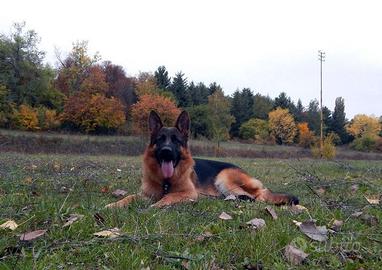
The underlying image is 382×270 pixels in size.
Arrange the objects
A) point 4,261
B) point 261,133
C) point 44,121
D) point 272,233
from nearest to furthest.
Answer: point 4,261, point 272,233, point 44,121, point 261,133

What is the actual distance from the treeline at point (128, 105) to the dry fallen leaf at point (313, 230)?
36.6 metres

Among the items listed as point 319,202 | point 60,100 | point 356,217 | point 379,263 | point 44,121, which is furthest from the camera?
point 60,100

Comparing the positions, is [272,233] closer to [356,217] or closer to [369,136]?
[356,217]

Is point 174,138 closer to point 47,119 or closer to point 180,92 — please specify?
point 47,119

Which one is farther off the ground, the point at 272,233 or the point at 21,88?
the point at 21,88

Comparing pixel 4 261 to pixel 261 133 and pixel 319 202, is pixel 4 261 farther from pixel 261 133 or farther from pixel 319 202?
pixel 261 133

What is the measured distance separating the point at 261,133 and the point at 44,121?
35923 mm

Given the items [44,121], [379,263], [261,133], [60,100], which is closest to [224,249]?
[379,263]

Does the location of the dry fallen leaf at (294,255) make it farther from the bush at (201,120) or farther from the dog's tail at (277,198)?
the bush at (201,120)

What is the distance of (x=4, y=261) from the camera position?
2346mm

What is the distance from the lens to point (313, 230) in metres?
3.34

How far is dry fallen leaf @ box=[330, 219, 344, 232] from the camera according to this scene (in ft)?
11.6

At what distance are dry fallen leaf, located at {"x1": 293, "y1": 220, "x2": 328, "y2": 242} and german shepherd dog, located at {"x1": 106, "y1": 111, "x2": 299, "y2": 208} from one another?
167 centimetres

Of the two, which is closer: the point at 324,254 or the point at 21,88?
the point at 324,254
